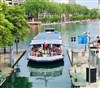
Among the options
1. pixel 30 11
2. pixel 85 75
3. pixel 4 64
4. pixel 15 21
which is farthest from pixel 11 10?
pixel 30 11

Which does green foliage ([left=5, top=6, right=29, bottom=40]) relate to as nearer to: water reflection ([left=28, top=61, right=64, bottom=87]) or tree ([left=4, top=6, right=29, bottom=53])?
tree ([left=4, top=6, right=29, bottom=53])

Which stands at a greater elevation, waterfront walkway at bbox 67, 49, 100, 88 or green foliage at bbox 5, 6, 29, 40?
green foliage at bbox 5, 6, 29, 40

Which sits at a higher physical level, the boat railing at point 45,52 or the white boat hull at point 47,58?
the boat railing at point 45,52

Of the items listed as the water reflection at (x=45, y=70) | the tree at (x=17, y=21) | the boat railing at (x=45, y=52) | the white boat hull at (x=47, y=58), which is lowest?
the water reflection at (x=45, y=70)

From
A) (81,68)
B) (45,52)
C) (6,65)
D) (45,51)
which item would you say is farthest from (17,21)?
(81,68)

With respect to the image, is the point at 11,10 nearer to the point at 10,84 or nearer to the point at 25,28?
the point at 25,28

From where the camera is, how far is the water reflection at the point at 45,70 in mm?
42469

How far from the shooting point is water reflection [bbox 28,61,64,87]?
42.5m

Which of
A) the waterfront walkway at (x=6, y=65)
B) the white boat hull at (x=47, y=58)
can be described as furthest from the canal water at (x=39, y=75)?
the white boat hull at (x=47, y=58)

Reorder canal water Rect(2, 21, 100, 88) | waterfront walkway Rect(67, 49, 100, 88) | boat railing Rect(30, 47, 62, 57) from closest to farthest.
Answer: waterfront walkway Rect(67, 49, 100, 88)
canal water Rect(2, 21, 100, 88)
boat railing Rect(30, 47, 62, 57)

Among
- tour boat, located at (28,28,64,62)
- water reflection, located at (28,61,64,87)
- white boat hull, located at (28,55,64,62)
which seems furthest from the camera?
tour boat, located at (28,28,64,62)

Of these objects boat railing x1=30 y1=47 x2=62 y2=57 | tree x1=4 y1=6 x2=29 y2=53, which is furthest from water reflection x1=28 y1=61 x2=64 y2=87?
tree x1=4 y1=6 x2=29 y2=53

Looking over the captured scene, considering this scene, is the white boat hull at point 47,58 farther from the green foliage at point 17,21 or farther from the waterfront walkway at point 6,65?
the green foliage at point 17,21

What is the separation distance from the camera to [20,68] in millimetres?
46812
